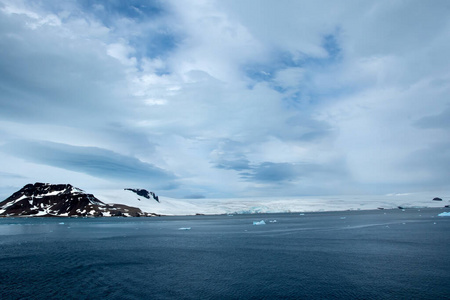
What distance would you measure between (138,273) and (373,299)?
1970 cm

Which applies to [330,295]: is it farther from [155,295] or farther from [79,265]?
[79,265]

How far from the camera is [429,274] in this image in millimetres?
24609

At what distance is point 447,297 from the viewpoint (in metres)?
18.9

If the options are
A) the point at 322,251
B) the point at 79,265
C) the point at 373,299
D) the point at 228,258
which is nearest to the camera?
the point at 373,299

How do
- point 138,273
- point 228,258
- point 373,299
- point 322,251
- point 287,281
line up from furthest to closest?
point 322,251 < point 228,258 < point 138,273 < point 287,281 < point 373,299

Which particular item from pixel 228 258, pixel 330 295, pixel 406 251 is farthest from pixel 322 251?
pixel 330 295

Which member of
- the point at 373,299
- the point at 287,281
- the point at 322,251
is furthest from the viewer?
the point at 322,251

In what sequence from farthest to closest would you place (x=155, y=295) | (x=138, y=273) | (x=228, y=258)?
(x=228, y=258) < (x=138, y=273) < (x=155, y=295)

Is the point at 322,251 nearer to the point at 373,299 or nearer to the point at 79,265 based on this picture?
the point at 373,299

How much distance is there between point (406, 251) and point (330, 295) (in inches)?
877

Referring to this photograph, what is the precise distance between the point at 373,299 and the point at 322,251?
1963 centimetres

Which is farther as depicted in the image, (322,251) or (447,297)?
(322,251)

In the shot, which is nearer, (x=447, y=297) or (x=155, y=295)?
(x=447, y=297)

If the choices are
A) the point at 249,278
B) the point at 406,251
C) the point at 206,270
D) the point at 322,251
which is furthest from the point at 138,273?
the point at 406,251
